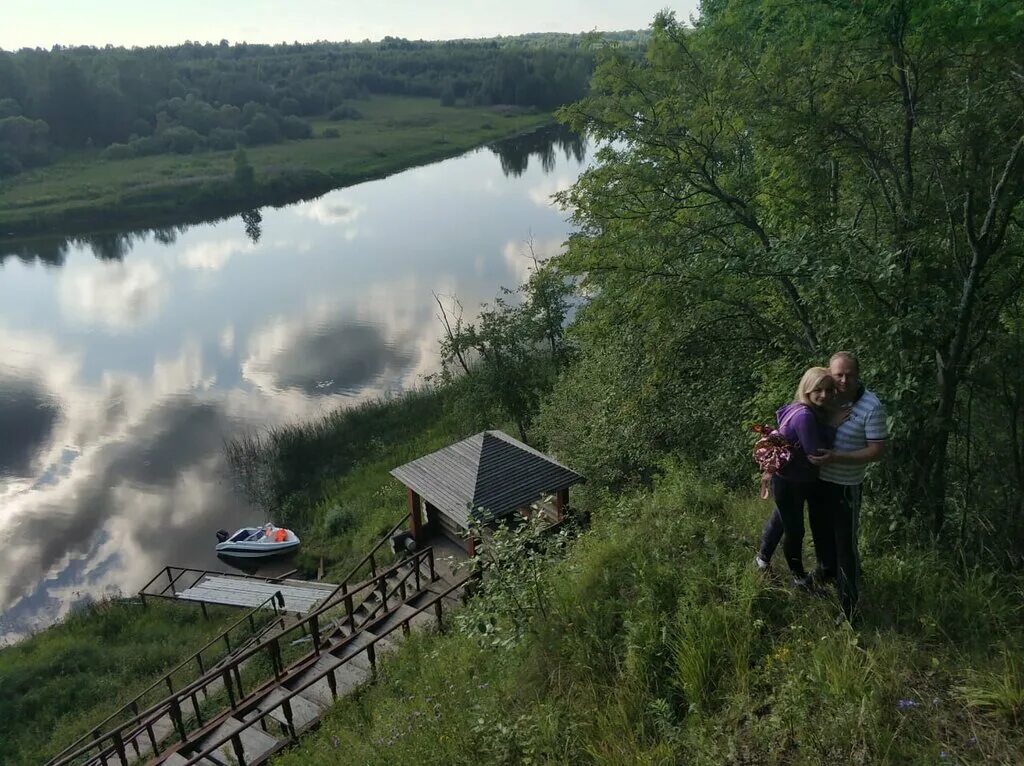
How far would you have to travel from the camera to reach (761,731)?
409 centimetres

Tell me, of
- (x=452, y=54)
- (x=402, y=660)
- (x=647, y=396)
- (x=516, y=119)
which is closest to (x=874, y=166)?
(x=647, y=396)

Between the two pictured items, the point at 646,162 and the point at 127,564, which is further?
the point at 127,564

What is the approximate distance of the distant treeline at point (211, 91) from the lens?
81.2 meters

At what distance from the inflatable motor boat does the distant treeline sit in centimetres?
4718

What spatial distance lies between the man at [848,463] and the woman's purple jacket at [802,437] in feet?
0.18

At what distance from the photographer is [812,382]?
14.9ft

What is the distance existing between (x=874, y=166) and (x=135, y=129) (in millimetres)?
98973

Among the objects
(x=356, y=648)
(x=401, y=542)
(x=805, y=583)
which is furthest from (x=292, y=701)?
(x=805, y=583)

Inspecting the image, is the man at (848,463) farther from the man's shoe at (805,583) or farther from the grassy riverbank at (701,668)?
the grassy riverbank at (701,668)

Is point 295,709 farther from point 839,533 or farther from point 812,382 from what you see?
point 812,382

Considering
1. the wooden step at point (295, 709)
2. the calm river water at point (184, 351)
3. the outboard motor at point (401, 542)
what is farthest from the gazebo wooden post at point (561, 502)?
the calm river water at point (184, 351)

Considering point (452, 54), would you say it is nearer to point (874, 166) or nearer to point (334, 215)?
point (334, 215)

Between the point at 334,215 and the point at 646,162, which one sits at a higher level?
the point at 646,162

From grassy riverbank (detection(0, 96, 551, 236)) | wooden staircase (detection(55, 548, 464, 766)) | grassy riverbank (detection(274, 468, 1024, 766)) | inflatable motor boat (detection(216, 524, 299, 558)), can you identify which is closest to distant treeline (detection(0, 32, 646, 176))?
grassy riverbank (detection(0, 96, 551, 236))
